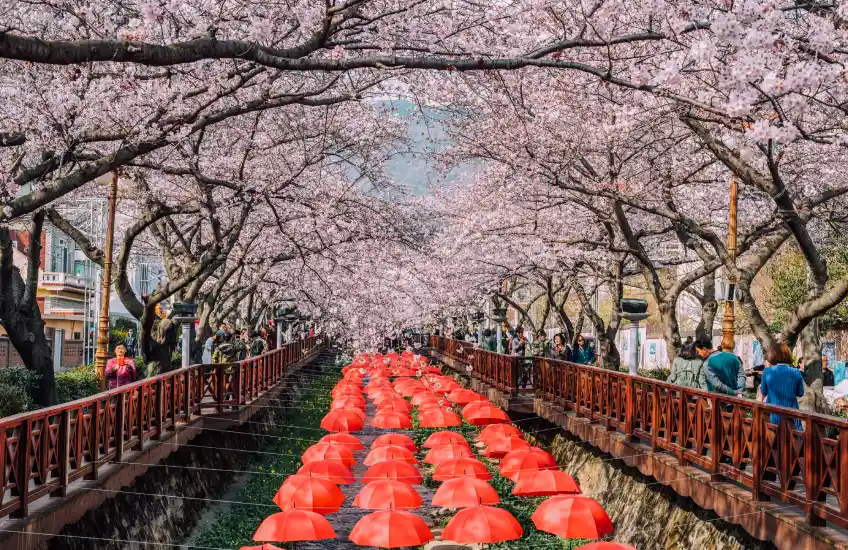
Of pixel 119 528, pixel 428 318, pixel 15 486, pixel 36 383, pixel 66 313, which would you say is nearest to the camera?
pixel 15 486

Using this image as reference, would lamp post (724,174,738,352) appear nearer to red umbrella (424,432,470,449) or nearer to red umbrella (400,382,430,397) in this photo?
red umbrella (424,432,470,449)

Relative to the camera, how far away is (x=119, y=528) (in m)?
12.4

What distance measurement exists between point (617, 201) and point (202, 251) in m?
11.1

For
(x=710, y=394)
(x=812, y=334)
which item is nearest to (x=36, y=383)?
(x=710, y=394)

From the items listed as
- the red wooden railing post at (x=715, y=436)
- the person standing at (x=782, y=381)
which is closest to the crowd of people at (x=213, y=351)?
the red wooden railing post at (x=715, y=436)

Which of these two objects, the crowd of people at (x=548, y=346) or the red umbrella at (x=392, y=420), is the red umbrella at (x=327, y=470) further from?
the crowd of people at (x=548, y=346)

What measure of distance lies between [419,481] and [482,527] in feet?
14.5

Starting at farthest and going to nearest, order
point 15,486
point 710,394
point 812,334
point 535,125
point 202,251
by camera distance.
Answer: point 202,251 → point 535,125 → point 812,334 → point 710,394 → point 15,486

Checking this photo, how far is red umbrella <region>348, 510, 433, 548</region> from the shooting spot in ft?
40.6

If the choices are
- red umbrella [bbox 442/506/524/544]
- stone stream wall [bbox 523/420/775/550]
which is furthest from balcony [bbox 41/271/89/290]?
red umbrella [bbox 442/506/524/544]

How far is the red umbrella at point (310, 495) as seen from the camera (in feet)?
47.0

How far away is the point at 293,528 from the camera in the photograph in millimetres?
12461

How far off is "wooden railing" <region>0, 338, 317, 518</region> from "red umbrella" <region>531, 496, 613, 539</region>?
5975 millimetres

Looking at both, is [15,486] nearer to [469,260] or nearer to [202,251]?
[202,251]
